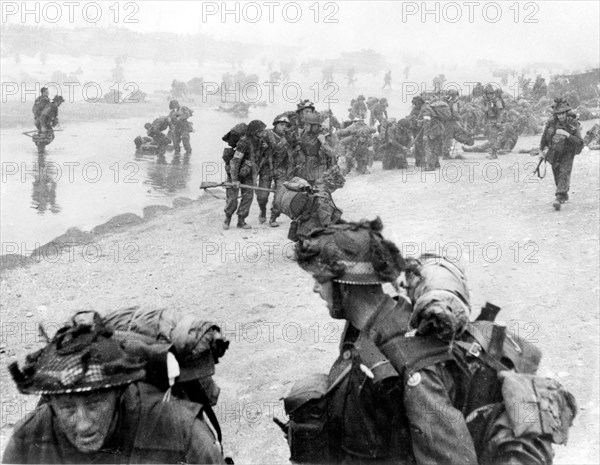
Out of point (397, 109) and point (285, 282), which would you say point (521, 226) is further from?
point (397, 109)

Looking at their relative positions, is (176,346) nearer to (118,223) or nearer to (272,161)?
(272,161)

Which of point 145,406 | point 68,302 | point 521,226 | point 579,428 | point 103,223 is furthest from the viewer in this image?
point 103,223

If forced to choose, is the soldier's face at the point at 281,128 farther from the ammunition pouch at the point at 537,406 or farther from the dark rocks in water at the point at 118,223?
the ammunition pouch at the point at 537,406

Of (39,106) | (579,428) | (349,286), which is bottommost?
(579,428)

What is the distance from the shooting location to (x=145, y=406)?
7.31 ft

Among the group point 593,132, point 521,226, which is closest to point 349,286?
point 521,226

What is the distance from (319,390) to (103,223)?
30.7 feet

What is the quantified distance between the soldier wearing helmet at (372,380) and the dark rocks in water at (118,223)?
8.69m

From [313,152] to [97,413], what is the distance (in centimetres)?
802

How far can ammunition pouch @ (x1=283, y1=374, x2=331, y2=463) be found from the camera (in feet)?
7.45

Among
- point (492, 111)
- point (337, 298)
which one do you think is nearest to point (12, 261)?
point (337, 298)

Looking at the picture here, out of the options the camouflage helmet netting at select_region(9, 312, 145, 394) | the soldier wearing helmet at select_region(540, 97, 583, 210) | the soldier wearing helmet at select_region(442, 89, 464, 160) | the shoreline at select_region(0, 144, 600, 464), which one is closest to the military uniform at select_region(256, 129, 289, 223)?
the shoreline at select_region(0, 144, 600, 464)

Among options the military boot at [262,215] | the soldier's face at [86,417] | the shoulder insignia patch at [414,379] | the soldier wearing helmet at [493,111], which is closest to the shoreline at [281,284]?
the military boot at [262,215]

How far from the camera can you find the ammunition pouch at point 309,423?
2.27 m
